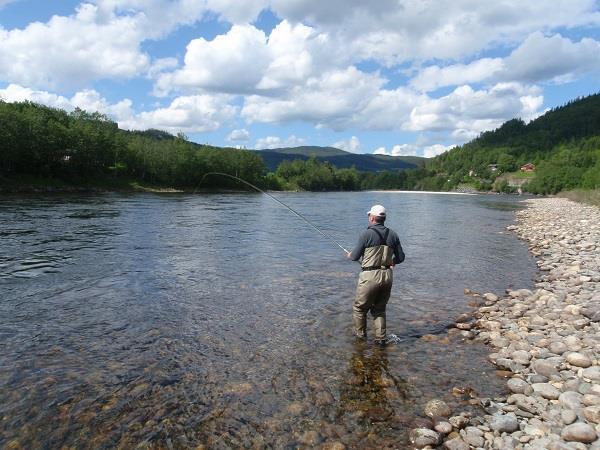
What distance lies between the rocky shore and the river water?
1.42 feet

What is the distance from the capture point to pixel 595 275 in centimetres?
1332

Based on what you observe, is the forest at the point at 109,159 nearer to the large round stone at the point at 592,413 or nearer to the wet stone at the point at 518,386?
the wet stone at the point at 518,386

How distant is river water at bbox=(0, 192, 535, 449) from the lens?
6000mm

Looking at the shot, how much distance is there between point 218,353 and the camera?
8.35m

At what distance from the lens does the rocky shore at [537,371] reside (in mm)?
5551

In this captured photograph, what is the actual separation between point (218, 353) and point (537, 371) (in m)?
5.62

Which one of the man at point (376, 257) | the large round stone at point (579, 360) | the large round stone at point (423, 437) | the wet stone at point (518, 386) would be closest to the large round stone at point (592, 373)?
the large round stone at point (579, 360)

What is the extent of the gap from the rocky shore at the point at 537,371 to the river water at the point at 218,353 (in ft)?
1.42

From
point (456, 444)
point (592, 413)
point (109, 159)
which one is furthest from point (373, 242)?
point (109, 159)

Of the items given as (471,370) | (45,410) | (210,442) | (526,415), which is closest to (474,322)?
(471,370)

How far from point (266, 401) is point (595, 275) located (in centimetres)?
1163

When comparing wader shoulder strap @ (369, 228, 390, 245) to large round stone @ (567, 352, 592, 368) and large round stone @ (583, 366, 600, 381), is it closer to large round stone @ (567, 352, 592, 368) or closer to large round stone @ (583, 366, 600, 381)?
large round stone @ (567, 352, 592, 368)

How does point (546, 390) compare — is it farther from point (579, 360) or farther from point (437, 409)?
point (437, 409)

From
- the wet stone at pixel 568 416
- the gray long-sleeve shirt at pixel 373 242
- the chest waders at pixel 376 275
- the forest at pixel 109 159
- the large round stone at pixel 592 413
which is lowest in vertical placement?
the wet stone at pixel 568 416
